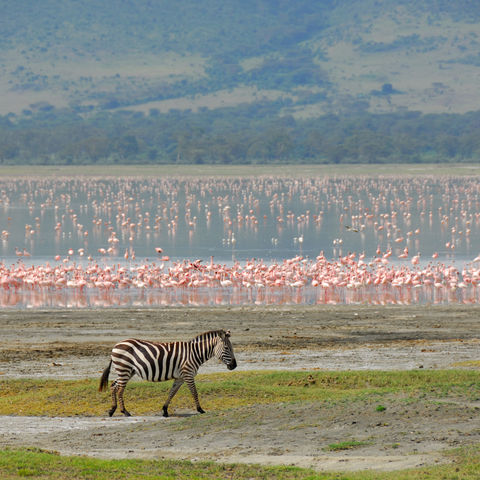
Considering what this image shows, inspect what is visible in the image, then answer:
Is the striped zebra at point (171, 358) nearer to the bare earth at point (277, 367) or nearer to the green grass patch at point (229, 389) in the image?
the bare earth at point (277, 367)

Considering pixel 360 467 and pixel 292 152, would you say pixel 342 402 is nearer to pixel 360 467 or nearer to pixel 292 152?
pixel 360 467

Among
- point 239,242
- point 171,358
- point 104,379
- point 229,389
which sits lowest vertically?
point 229,389

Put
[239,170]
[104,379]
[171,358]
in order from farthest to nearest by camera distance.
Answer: [239,170], [104,379], [171,358]

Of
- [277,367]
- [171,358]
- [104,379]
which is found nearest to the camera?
[171,358]

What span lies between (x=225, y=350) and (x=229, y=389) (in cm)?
160

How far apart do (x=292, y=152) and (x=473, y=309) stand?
14958 centimetres

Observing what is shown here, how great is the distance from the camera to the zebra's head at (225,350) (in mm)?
15383

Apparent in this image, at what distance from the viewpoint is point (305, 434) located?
1359 cm

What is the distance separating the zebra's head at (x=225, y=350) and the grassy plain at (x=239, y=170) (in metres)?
118

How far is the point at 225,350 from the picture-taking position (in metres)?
15.5

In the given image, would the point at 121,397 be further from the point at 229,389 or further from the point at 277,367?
the point at 277,367

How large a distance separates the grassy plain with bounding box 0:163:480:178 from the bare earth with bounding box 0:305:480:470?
4199 inches

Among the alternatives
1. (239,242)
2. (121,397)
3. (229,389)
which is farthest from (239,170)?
(121,397)

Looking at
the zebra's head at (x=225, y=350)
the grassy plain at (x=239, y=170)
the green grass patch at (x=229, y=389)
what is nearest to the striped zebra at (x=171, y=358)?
the zebra's head at (x=225, y=350)
